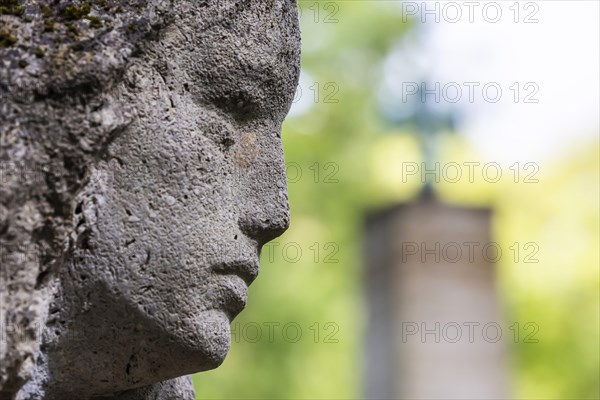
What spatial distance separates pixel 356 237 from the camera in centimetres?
1023

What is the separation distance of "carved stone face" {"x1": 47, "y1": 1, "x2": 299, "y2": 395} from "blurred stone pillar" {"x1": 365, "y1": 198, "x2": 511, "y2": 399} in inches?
218

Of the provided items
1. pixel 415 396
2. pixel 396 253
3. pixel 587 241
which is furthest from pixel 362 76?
pixel 415 396

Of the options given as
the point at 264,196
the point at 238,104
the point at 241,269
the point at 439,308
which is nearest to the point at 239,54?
the point at 238,104

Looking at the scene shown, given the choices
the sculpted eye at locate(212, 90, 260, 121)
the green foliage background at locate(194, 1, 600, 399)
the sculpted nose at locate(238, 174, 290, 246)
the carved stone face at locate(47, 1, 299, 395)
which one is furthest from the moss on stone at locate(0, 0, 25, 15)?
the green foliage background at locate(194, 1, 600, 399)

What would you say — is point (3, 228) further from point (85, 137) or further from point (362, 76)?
point (362, 76)

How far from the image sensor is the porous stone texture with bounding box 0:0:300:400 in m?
1.49

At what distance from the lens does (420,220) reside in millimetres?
7398

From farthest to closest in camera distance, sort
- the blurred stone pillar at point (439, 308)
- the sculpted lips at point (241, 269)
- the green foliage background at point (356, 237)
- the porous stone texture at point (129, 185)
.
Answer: the green foliage background at point (356, 237)
the blurred stone pillar at point (439, 308)
the sculpted lips at point (241, 269)
the porous stone texture at point (129, 185)

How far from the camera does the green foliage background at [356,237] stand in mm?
9648

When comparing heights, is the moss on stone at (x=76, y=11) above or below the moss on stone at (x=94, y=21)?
above

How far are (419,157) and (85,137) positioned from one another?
8400 millimetres

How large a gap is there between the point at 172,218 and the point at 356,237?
28.4 ft

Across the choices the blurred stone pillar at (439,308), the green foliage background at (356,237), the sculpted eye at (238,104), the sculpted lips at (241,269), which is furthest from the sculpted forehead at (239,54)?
the green foliage background at (356,237)

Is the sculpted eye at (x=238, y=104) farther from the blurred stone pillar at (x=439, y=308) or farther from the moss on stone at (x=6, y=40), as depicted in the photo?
the blurred stone pillar at (x=439, y=308)
